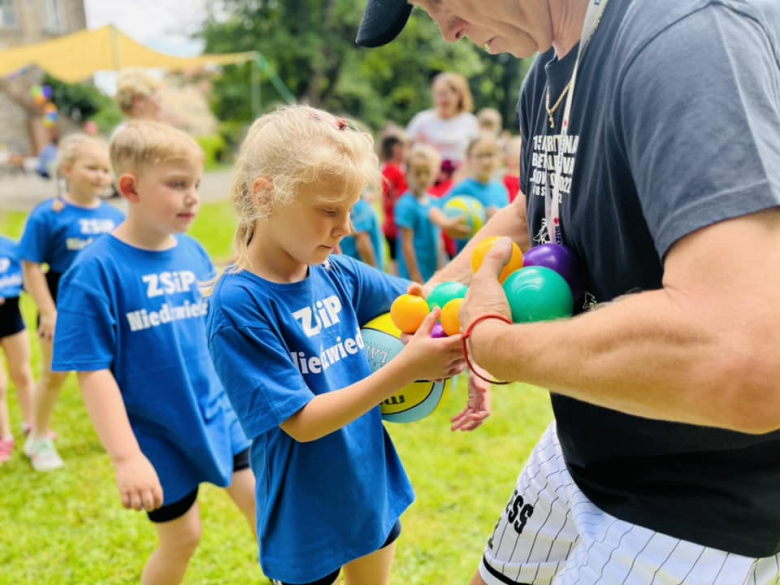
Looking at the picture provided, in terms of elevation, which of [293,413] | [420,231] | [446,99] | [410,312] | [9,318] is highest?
[410,312]

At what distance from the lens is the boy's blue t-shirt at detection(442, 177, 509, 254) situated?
6344mm

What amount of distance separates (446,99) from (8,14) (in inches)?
1085

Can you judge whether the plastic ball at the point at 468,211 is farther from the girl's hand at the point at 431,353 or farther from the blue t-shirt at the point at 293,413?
the girl's hand at the point at 431,353

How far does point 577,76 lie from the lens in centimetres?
156

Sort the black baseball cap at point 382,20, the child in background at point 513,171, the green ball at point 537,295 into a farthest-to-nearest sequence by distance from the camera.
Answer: the child in background at point 513,171, the black baseball cap at point 382,20, the green ball at point 537,295

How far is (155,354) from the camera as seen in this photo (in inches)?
109

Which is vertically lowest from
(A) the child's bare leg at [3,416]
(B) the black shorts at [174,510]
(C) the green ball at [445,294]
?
(A) the child's bare leg at [3,416]

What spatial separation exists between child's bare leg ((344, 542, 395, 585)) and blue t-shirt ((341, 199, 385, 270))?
395 centimetres

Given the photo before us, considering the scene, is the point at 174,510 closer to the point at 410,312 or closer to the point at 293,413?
the point at 293,413

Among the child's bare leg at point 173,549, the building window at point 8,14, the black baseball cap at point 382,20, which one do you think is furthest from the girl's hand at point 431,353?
the building window at point 8,14

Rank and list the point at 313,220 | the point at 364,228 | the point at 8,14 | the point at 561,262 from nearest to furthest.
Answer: the point at 561,262 < the point at 313,220 < the point at 364,228 < the point at 8,14

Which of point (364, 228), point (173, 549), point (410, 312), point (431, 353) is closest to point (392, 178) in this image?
point (364, 228)

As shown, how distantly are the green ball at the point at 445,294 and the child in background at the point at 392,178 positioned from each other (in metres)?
5.25

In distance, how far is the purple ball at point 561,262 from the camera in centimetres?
156
